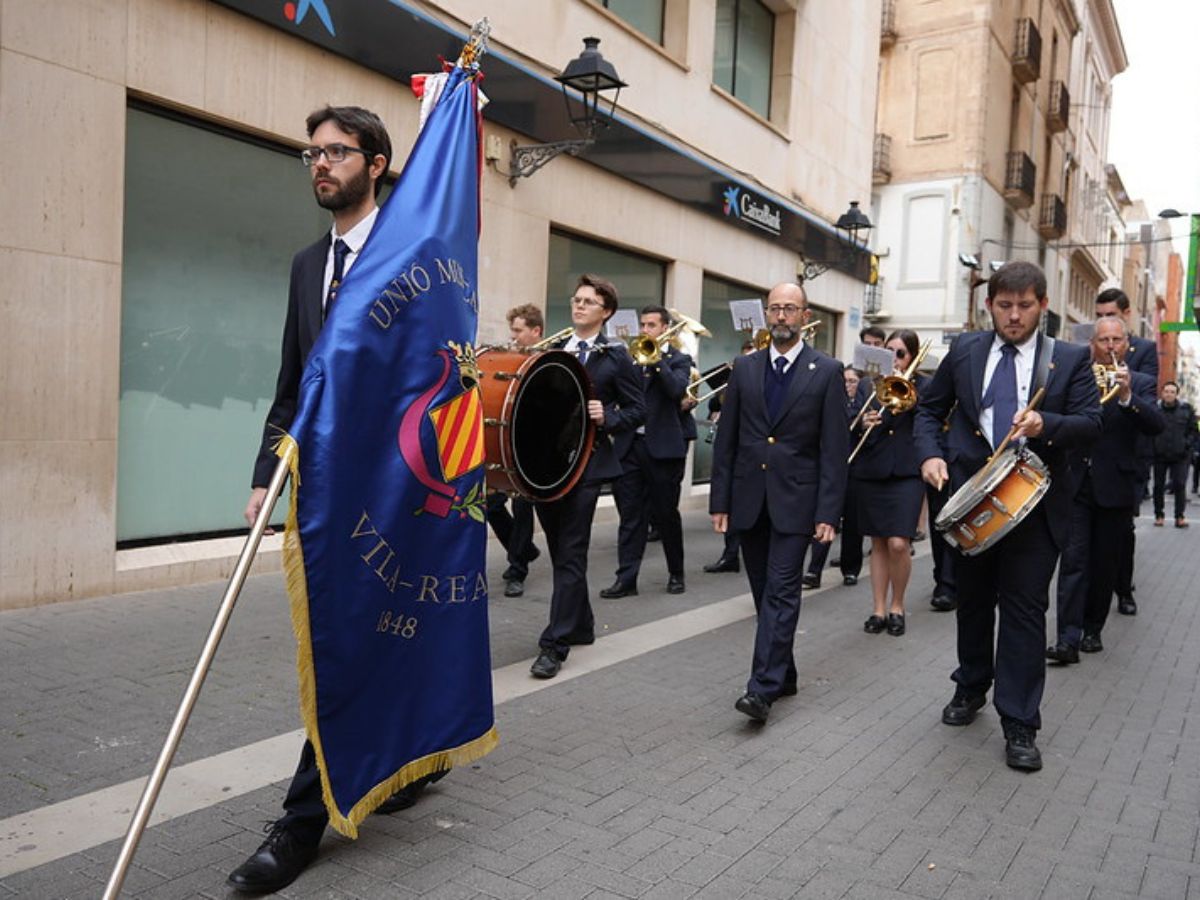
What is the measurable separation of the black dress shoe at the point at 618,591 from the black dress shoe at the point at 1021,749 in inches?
142

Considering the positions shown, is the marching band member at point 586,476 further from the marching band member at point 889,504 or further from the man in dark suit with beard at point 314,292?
the man in dark suit with beard at point 314,292

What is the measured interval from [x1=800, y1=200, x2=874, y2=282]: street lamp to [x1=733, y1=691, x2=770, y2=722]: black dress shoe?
1345 centimetres

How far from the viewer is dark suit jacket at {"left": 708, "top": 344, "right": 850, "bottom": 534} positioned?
5.00m

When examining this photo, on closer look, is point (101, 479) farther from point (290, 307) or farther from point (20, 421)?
point (290, 307)

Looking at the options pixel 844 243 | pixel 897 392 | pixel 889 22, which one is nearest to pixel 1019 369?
pixel 897 392

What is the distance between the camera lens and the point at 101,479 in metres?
6.73

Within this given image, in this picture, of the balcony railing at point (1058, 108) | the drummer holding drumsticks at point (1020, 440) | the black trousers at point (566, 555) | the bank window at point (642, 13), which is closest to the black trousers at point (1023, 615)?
the drummer holding drumsticks at point (1020, 440)

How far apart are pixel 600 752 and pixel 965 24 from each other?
97.1 feet

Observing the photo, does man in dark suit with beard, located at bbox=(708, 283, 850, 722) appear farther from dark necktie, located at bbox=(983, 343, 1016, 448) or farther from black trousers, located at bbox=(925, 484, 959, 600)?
black trousers, located at bbox=(925, 484, 959, 600)

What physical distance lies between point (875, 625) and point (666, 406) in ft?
7.96

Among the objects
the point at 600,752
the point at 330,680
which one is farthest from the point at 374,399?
the point at 600,752

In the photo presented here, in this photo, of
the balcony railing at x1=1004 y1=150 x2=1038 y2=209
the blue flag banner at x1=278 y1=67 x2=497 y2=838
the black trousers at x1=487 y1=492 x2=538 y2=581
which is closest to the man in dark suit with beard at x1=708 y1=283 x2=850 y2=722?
the blue flag banner at x1=278 y1=67 x2=497 y2=838

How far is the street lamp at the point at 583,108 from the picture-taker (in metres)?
9.88

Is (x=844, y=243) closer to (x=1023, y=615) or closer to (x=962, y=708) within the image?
(x=962, y=708)
